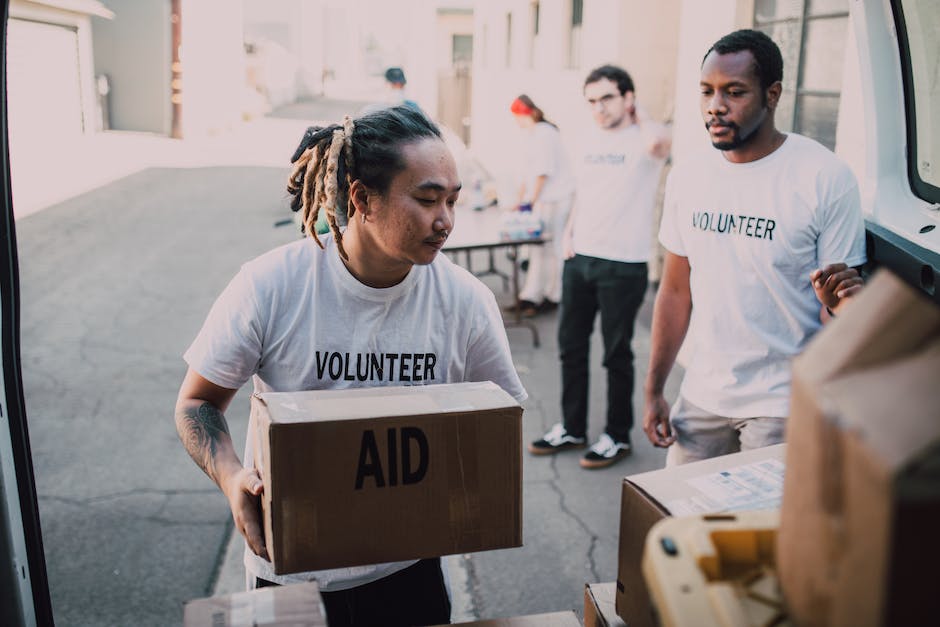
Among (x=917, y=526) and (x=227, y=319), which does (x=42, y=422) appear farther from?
(x=917, y=526)

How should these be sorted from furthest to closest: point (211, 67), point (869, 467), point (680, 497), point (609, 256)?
1. point (211, 67)
2. point (609, 256)
3. point (680, 497)
4. point (869, 467)

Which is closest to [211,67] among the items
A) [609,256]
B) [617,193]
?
[617,193]

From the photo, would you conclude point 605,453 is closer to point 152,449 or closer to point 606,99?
point 606,99

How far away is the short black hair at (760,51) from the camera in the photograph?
8.48 ft

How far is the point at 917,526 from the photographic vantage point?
0.72 meters

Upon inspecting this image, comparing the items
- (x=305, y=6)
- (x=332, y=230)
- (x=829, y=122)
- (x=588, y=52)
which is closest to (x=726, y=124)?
(x=332, y=230)

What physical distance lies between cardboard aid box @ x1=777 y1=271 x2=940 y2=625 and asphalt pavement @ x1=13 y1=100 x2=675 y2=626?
5.93ft

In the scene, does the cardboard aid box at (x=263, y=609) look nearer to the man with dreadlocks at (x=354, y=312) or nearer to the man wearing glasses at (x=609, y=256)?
the man with dreadlocks at (x=354, y=312)

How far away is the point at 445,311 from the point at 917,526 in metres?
1.43

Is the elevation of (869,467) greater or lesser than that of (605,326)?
greater

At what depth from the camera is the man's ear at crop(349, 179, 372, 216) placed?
1.99m

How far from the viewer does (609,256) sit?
4.68 meters

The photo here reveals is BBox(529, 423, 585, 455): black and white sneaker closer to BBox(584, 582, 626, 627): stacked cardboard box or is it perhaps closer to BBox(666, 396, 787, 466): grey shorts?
BBox(666, 396, 787, 466): grey shorts

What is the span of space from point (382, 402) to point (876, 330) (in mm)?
1026
